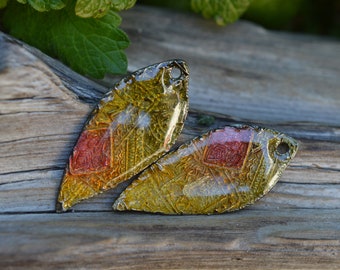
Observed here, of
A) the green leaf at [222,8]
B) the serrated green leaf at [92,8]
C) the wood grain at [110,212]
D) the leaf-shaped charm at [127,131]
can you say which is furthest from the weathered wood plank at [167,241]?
the green leaf at [222,8]

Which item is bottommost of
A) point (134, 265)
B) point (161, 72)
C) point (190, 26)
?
point (134, 265)

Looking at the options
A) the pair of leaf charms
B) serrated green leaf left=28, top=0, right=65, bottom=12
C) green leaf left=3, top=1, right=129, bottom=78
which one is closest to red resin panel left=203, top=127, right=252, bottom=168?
the pair of leaf charms

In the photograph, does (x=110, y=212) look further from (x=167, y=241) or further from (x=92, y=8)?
(x=92, y=8)

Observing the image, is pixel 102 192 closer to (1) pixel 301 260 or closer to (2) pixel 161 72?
(2) pixel 161 72

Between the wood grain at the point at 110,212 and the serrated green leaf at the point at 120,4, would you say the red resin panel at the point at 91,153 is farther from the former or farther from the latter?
the serrated green leaf at the point at 120,4

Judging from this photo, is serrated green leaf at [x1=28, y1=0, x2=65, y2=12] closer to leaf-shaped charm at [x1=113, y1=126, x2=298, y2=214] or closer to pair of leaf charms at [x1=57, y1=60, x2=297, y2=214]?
pair of leaf charms at [x1=57, y1=60, x2=297, y2=214]

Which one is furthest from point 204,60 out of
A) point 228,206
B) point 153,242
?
point 153,242
